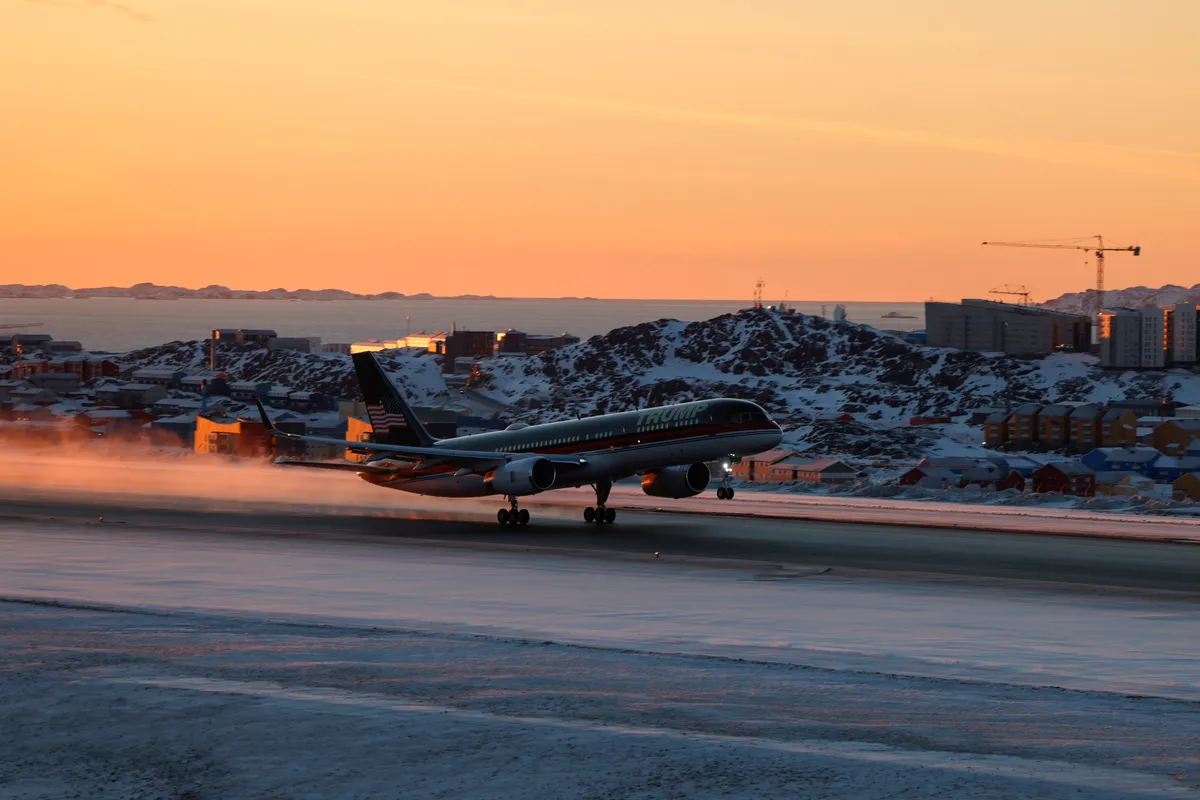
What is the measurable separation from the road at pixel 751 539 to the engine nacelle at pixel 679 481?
1.38m

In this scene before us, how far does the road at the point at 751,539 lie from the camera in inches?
1697

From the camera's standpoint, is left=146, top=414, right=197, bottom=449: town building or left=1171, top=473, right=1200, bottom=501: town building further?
left=1171, top=473, right=1200, bottom=501: town building

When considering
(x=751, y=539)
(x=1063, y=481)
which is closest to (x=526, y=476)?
(x=751, y=539)

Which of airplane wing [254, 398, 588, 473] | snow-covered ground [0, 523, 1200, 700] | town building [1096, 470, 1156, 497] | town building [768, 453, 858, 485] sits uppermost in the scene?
airplane wing [254, 398, 588, 473]

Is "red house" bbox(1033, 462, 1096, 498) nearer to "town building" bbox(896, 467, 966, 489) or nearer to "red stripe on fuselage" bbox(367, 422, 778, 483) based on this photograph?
"town building" bbox(896, 467, 966, 489)

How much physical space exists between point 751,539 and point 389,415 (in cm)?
2141

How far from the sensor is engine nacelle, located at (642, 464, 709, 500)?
2282 inches

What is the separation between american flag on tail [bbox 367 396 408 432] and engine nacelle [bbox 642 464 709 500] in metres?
13.2

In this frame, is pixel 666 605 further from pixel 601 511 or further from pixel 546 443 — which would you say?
pixel 546 443

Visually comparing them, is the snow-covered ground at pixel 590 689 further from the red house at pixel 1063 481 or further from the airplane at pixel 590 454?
the red house at pixel 1063 481

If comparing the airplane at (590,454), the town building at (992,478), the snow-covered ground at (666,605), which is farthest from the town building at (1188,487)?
the snow-covered ground at (666,605)

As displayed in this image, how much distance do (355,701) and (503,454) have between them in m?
37.8

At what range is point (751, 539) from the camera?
5138cm

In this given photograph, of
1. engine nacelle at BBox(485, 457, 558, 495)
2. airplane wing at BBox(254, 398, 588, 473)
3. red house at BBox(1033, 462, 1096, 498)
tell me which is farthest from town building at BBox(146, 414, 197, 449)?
red house at BBox(1033, 462, 1096, 498)
